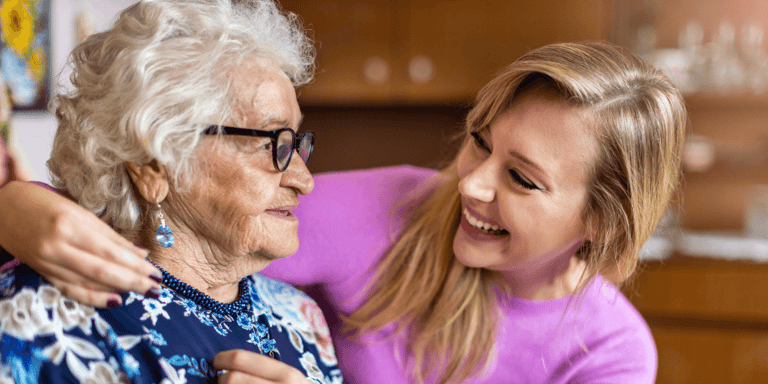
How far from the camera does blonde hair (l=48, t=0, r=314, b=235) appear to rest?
3.10 feet

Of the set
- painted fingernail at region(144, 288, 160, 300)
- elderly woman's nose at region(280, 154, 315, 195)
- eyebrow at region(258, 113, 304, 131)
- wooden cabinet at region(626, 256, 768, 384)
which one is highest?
eyebrow at region(258, 113, 304, 131)

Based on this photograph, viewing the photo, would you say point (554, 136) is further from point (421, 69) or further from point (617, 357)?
point (421, 69)

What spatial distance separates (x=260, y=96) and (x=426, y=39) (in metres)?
2.54

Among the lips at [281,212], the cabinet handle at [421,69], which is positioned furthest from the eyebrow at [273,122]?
the cabinet handle at [421,69]

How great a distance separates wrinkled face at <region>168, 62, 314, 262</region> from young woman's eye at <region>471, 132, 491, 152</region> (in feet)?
1.40

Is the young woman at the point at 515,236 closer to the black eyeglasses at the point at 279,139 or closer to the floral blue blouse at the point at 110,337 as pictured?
the floral blue blouse at the point at 110,337

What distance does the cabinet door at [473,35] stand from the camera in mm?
3240

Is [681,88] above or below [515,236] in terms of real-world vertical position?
below

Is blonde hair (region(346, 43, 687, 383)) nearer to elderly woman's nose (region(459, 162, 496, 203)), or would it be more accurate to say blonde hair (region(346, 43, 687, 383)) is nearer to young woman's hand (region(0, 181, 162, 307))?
elderly woman's nose (region(459, 162, 496, 203))

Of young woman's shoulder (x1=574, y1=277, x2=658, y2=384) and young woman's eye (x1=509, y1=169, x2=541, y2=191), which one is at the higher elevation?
young woman's eye (x1=509, y1=169, x2=541, y2=191)

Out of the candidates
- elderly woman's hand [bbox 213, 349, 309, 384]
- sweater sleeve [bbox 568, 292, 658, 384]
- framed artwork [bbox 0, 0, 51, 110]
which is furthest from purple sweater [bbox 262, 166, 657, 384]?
framed artwork [bbox 0, 0, 51, 110]

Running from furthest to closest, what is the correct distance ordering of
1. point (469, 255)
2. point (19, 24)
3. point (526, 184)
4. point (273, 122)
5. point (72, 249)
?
point (19, 24) < point (469, 255) < point (526, 184) < point (273, 122) < point (72, 249)

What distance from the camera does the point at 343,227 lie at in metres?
1.40

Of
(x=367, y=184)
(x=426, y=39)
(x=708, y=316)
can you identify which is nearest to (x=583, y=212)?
(x=367, y=184)
